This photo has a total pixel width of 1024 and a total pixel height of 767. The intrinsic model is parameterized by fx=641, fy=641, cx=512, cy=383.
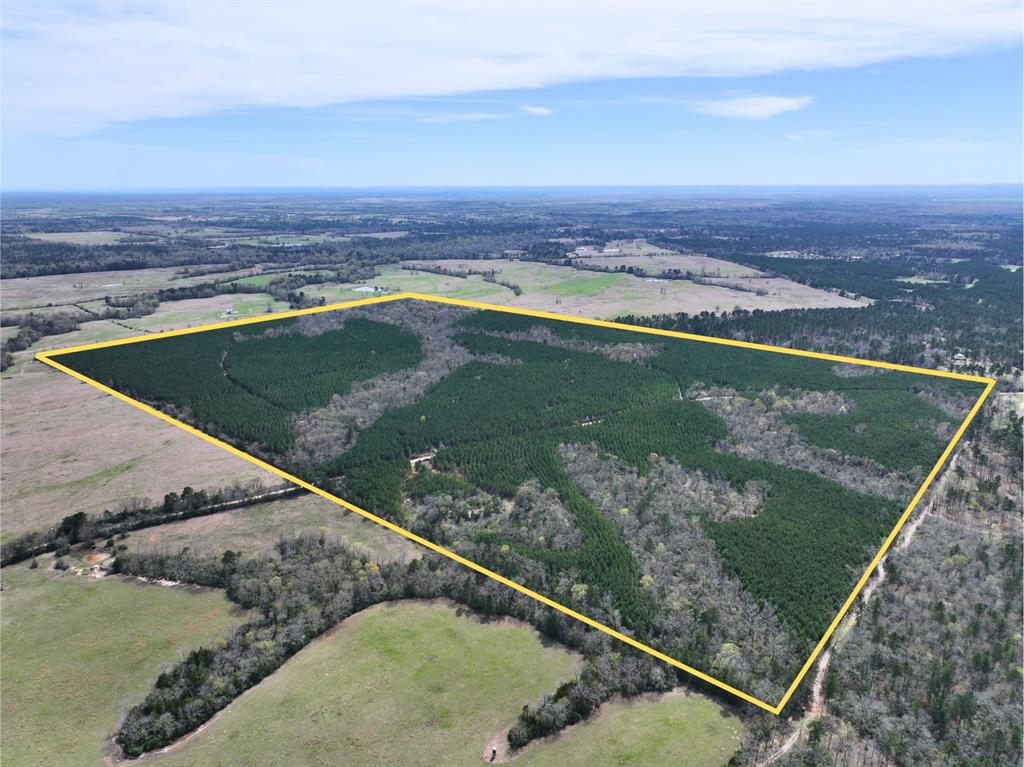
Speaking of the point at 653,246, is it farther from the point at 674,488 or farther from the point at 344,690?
the point at 344,690

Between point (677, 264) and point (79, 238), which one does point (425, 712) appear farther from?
point (79, 238)

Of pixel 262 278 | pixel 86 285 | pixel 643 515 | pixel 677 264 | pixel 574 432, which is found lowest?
pixel 643 515

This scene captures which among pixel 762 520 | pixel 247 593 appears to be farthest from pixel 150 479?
pixel 762 520

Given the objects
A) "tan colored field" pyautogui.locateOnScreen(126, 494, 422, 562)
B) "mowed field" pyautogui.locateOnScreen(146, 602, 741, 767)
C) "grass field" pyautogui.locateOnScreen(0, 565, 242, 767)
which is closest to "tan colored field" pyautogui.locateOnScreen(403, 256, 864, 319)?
"tan colored field" pyautogui.locateOnScreen(126, 494, 422, 562)

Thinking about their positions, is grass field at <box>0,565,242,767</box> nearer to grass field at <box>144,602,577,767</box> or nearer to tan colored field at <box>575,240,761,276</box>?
grass field at <box>144,602,577,767</box>

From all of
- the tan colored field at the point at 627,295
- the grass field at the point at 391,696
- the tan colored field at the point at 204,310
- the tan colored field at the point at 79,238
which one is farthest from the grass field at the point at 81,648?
the tan colored field at the point at 79,238

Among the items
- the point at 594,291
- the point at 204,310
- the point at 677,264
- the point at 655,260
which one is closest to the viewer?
the point at 204,310

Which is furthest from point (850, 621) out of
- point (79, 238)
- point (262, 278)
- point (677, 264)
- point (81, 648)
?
point (79, 238)
